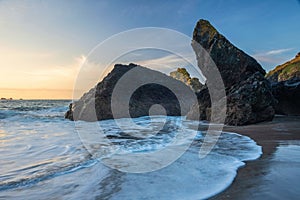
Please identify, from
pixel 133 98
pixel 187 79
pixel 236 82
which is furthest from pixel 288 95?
pixel 187 79

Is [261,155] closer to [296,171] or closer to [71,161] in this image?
[296,171]

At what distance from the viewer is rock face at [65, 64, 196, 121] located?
1251cm

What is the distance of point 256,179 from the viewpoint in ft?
9.11

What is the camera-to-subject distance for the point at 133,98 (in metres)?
13.9

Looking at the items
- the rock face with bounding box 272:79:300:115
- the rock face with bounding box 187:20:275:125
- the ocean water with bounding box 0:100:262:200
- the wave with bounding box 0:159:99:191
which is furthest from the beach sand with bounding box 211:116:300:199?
the rock face with bounding box 272:79:300:115

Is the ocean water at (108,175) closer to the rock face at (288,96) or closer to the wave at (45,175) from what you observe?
the wave at (45,175)

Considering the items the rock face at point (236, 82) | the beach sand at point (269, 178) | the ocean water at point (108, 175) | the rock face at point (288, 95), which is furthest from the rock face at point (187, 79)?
the beach sand at point (269, 178)

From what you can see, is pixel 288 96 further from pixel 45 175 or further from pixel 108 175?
pixel 45 175

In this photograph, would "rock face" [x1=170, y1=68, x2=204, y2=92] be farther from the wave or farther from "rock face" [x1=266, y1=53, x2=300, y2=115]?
the wave

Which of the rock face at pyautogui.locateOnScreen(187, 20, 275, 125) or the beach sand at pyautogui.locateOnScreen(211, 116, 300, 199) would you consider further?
the rock face at pyautogui.locateOnScreen(187, 20, 275, 125)

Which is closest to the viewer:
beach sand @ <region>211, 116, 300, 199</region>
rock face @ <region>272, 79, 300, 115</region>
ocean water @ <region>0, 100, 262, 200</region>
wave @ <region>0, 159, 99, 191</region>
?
beach sand @ <region>211, 116, 300, 199</region>

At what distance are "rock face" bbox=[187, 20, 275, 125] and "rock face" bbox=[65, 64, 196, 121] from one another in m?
3.35

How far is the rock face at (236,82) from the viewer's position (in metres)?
9.45

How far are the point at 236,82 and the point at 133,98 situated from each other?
5825mm
